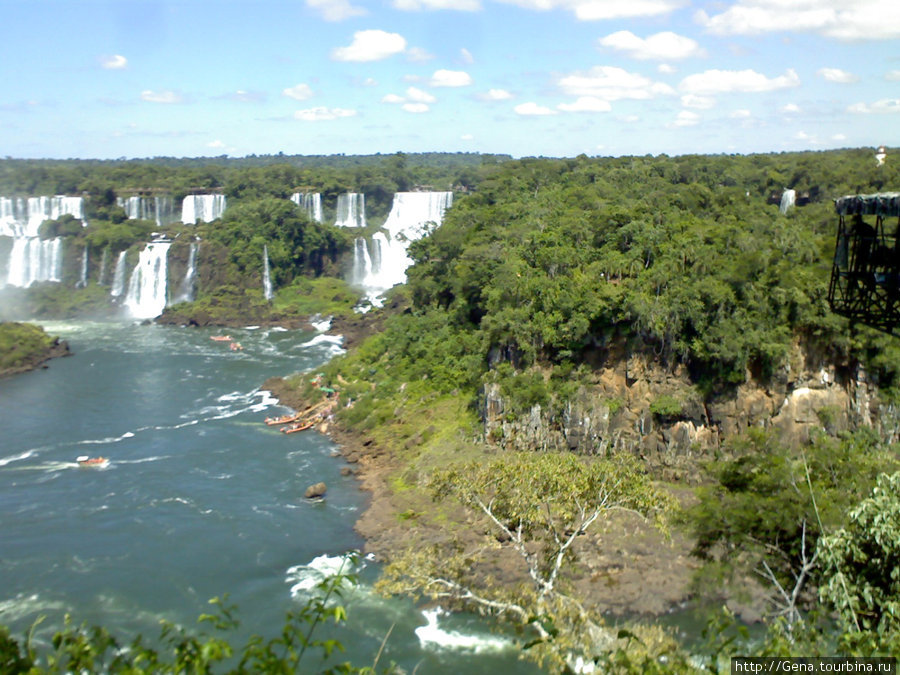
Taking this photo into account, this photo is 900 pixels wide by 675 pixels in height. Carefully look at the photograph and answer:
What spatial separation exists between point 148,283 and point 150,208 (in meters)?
13.1

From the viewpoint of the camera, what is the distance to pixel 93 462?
28281 mm

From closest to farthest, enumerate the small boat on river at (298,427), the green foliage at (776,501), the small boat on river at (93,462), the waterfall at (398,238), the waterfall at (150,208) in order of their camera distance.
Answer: the green foliage at (776,501)
the small boat on river at (93,462)
the small boat on river at (298,427)
the waterfall at (398,238)
the waterfall at (150,208)

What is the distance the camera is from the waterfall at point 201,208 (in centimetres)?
6881

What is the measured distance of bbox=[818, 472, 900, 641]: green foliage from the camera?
791 centimetres

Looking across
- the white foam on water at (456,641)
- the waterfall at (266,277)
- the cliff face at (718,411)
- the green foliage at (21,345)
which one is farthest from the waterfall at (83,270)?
the white foam on water at (456,641)

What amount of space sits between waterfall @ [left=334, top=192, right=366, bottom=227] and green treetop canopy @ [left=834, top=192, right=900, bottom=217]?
2476 inches

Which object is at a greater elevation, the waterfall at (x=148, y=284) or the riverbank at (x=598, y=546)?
the waterfall at (x=148, y=284)

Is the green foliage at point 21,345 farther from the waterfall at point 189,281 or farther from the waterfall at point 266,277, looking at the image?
the waterfall at point 266,277

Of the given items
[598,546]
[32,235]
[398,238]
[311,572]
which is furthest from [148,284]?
[598,546]

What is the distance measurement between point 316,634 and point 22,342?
33136 mm

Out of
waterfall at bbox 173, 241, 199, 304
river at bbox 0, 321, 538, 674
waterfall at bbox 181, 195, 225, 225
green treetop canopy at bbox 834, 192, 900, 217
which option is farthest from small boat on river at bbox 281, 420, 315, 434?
waterfall at bbox 181, 195, 225, 225

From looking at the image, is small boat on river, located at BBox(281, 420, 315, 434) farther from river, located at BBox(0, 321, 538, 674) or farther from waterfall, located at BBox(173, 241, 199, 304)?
waterfall, located at BBox(173, 241, 199, 304)

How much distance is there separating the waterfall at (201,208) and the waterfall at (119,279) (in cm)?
1013

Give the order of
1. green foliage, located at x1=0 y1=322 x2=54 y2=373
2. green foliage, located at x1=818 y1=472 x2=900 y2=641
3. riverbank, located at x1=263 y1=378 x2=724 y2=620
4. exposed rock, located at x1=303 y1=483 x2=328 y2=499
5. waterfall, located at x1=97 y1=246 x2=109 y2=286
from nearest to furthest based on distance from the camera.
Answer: green foliage, located at x1=818 y1=472 x2=900 y2=641 < riverbank, located at x1=263 y1=378 x2=724 y2=620 < exposed rock, located at x1=303 y1=483 x2=328 y2=499 < green foliage, located at x1=0 y1=322 x2=54 y2=373 < waterfall, located at x1=97 y1=246 x2=109 y2=286
